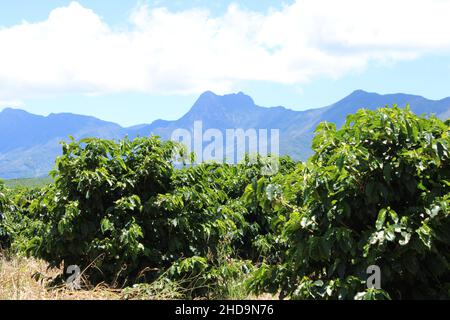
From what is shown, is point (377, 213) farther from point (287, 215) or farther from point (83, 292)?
point (83, 292)

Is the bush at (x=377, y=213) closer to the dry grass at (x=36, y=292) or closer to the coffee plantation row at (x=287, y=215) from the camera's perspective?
the coffee plantation row at (x=287, y=215)

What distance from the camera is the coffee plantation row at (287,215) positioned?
16.2 feet

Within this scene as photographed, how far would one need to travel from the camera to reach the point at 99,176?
24.0 feet

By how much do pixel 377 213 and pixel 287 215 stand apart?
3.61 ft

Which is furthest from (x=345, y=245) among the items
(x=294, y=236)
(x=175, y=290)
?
(x=175, y=290)

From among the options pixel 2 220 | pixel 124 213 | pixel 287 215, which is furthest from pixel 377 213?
pixel 2 220

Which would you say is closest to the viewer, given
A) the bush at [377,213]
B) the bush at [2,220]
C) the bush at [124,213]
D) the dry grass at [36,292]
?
the bush at [377,213]

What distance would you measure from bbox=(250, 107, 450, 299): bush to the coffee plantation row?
0.04 ft

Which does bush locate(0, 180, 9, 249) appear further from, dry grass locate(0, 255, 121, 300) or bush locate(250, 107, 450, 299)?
bush locate(250, 107, 450, 299)

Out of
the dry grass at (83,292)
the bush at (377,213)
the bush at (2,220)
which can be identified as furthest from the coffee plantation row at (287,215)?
the bush at (2,220)

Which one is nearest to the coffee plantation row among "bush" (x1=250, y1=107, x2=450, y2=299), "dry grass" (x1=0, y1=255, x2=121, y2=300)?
"bush" (x1=250, y1=107, x2=450, y2=299)

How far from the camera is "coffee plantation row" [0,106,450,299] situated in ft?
16.2

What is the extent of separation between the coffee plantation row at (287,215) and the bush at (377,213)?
1cm

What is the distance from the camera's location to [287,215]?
19.6 feet
